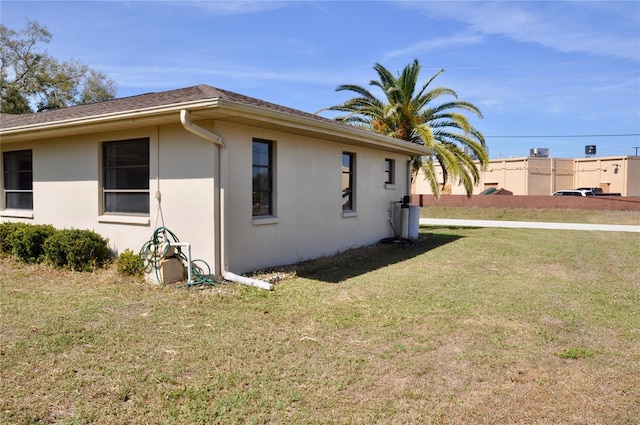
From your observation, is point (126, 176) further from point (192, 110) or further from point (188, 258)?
point (192, 110)

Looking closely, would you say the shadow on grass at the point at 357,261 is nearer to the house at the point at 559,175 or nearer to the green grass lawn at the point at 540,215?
the green grass lawn at the point at 540,215

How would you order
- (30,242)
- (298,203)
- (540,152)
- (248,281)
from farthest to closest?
1. (540,152)
2. (298,203)
3. (30,242)
4. (248,281)

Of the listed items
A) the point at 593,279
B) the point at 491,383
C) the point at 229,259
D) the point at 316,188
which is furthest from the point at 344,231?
the point at 491,383

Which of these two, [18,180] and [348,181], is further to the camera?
[348,181]

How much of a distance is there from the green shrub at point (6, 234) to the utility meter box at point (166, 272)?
152 inches

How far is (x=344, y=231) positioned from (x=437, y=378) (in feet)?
23.3

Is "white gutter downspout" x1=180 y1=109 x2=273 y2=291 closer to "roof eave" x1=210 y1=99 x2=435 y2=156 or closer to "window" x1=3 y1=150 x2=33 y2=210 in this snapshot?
"roof eave" x1=210 y1=99 x2=435 y2=156

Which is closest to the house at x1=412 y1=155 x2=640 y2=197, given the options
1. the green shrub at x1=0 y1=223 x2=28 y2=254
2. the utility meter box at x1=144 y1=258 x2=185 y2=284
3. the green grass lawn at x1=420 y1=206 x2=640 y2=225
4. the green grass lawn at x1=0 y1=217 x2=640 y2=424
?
the green grass lawn at x1=420 y1=206 x2=640 y2=225

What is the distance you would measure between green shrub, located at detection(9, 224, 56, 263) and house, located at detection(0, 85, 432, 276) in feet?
1.99

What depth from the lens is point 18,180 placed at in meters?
10.6

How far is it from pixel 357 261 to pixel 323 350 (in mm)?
5267

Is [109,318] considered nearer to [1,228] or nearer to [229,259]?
[229,259]

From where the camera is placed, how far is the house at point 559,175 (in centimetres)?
3931

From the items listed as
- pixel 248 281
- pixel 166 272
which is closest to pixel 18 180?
pixel 166 272
